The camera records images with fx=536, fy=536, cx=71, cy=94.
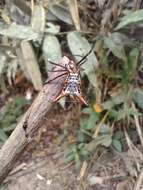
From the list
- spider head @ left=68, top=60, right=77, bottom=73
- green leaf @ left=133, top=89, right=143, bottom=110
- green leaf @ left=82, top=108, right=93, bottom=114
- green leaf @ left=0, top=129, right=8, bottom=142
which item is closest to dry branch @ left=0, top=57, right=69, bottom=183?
spider head @ left=68, top=60, right=77, bottom=73

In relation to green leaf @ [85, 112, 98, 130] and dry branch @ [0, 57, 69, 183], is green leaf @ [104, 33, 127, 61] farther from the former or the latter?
dry branch @ [0, 57, 69, 183]

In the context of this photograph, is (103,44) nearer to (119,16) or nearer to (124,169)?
(119,16)

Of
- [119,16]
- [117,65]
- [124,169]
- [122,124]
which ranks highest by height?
[119,16]

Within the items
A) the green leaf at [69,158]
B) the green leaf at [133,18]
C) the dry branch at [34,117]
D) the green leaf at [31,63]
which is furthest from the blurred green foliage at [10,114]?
the green leaf at [133,18]

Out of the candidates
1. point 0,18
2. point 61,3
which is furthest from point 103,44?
point 0,18

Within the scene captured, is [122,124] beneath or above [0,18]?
beneath

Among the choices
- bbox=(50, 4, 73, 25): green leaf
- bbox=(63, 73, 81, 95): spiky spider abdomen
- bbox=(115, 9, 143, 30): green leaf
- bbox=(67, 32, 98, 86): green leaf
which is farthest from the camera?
bbox=(50, 4, 73, 25): green leaf
